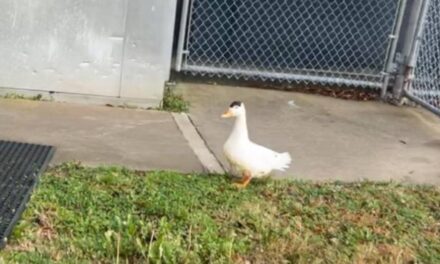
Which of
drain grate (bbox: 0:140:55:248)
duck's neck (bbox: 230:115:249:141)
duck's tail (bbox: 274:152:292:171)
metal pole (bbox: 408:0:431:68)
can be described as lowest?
drain grate (bbox: 0:140:55:248)

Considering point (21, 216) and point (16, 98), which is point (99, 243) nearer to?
point (21, 216)

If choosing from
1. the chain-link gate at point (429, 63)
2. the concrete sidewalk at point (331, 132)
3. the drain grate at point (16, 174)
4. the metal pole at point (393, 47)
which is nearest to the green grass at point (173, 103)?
the concrete sidewalk at point (331, 132)

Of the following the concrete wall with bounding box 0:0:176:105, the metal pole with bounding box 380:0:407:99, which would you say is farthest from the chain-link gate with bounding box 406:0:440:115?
the concrete wall with bounding box 0:0:176:105

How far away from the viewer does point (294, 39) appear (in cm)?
600

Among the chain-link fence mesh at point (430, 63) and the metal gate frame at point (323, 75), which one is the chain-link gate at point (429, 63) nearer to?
the chain-link fence mesh at point (430, 63)

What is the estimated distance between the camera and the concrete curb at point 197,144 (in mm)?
3885

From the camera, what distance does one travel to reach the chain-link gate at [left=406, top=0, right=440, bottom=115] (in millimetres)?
5848

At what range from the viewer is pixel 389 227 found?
3320 millimetres

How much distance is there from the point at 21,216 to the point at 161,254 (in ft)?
2.16

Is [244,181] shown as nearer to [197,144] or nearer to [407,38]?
[197,144]

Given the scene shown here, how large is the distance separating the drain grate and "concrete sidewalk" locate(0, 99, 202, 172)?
0.10 metres

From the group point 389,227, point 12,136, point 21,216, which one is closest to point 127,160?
point 12,136

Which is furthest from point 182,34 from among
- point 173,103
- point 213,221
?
point 213,221

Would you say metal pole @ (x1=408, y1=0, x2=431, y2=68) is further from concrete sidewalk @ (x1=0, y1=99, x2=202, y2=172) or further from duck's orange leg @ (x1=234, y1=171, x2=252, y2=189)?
duck's orange leg @ (x1=234, y1=171, x2=252, y2=189)
